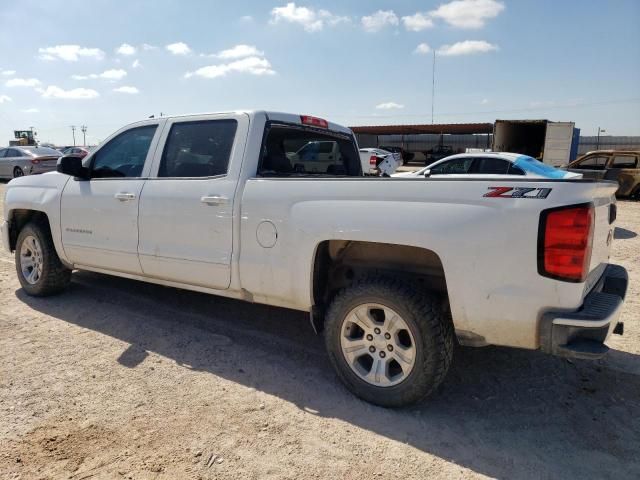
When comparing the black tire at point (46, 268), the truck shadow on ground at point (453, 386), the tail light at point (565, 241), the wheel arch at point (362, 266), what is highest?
the tail light at point (565, 241)

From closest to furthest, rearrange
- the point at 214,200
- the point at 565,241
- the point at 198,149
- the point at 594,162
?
the point at 565,241 → the point at 214,200 → the point at 198,149 → the point at 594,162

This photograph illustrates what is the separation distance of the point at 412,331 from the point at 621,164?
15177 mm

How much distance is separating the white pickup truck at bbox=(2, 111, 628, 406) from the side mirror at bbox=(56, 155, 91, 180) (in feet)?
0.04

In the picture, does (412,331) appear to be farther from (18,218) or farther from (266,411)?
(18,218)

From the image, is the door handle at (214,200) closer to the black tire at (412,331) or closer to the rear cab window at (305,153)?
the rear cab window at (305,153)

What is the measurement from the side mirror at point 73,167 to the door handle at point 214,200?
5.44 feet

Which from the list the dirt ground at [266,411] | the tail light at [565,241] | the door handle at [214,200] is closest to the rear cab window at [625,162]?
the dirt ground at [266,411]

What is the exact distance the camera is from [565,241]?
2.46 meters

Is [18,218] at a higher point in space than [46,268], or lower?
higher

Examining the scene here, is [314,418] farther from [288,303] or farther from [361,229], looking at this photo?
[361,229]

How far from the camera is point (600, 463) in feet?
8.42

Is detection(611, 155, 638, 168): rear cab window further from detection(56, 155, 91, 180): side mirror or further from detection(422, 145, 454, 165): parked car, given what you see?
detection(422, 145, 454, 165): parked car

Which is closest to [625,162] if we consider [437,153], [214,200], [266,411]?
[214,200]

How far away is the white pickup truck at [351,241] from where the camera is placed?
2.52 m
